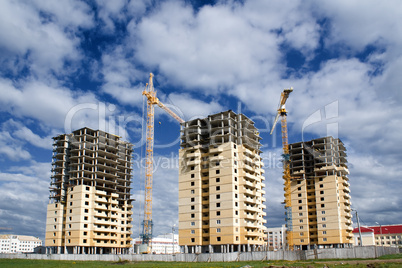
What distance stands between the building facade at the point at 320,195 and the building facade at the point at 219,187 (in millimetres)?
25949

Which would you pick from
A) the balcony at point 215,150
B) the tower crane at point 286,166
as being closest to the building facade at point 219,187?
the balcony at point 215,150

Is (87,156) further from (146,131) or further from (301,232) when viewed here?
(301,232)

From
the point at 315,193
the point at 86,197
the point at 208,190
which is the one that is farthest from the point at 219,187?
the point at 315,193

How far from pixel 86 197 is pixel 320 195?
258ft

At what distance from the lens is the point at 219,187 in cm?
10394

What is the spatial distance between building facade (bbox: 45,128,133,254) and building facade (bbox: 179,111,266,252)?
31099 mm

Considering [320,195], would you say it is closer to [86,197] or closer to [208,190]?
[208,190]

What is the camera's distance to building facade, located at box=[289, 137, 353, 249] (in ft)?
424

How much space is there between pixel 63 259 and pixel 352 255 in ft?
228

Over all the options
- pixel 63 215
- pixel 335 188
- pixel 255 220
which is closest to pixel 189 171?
pixel 255 220

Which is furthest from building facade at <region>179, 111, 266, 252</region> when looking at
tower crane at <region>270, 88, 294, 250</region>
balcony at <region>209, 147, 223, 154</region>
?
tower crane at <region>270, 88, 294, 250</region>

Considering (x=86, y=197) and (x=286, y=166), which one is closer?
(x=86, y=197)

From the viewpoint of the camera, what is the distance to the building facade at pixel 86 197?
390 ft

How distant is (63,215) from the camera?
400 feet
